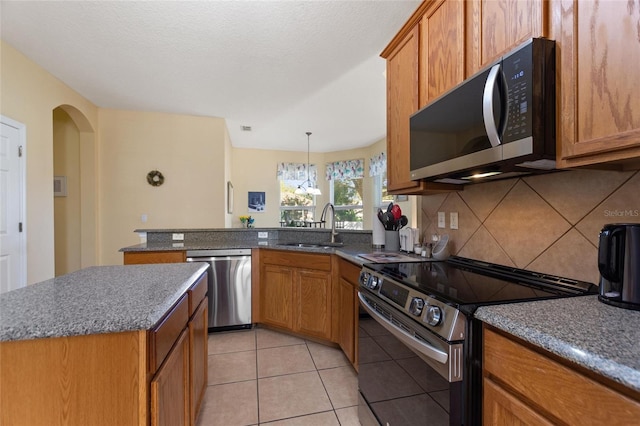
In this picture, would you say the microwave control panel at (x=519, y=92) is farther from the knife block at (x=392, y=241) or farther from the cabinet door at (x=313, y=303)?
the cabinet door at (x=313, y=303)

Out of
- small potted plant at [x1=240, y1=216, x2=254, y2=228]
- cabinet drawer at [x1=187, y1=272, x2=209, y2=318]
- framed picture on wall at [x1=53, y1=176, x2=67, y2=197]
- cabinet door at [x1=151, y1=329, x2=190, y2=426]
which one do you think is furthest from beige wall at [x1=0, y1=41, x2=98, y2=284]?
small potted plant at [x1=240, y1=216, x2=254, y2=228]

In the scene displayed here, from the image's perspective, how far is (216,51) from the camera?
253cm

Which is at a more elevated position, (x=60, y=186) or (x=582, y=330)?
(x=60, y=186)

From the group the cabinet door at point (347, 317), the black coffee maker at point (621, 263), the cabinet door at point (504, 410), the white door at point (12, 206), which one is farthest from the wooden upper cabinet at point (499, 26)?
the white door at point (12, 206)

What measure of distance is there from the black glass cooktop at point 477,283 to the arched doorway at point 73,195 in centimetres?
403

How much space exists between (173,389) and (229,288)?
1.78 metres

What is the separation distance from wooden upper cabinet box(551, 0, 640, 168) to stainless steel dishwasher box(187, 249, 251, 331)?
2.55m

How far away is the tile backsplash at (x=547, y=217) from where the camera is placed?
3.38ft

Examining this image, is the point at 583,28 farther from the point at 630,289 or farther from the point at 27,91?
the point at 27,91

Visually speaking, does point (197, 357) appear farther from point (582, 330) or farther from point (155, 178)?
point (155, 178)

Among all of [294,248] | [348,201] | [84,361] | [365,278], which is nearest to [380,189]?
[348,201]

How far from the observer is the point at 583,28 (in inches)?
34.4

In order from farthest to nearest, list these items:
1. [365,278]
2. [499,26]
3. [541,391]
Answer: [365,278] → [499,26] → [541,391]

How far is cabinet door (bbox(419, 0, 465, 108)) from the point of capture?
53.8 inches
